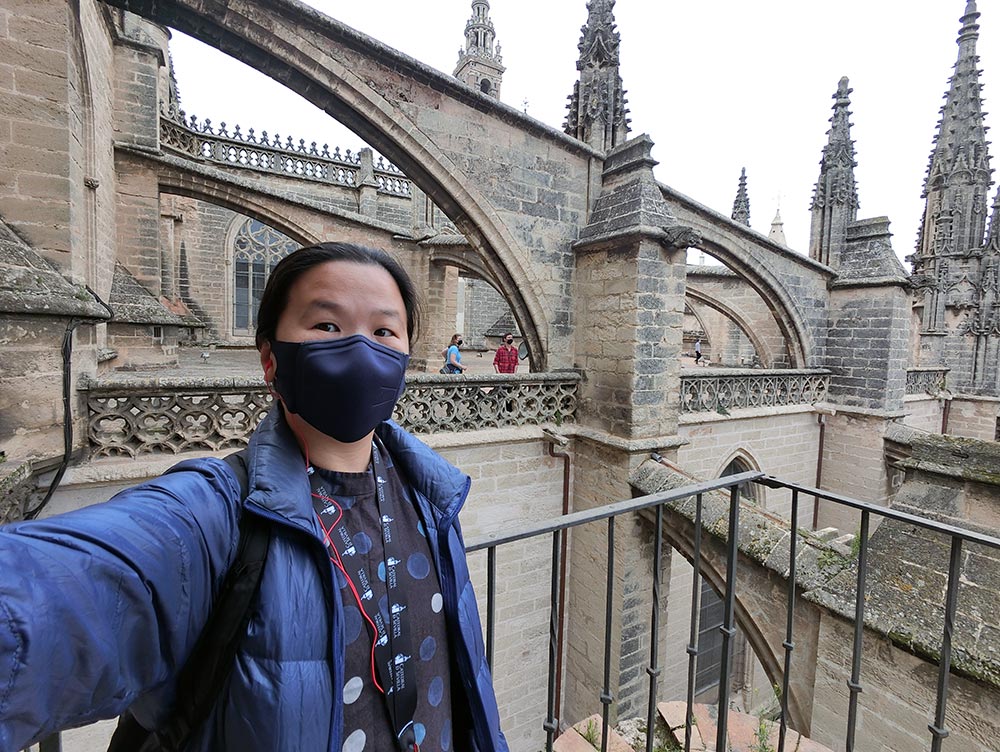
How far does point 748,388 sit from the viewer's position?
28.3ft

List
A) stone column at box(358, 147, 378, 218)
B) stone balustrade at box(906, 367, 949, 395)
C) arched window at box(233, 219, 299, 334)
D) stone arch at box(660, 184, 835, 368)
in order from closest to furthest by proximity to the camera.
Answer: stone arch at box(660, 184, 835, 368) → stone balustrade at box(906, 367, 949, 395) → arched window at box(233, 219, 299, 334) → stone column at box(358, 147, 378, 218)

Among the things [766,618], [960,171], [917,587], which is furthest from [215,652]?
[960,171]

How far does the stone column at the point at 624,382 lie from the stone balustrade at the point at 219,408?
3.01 ft

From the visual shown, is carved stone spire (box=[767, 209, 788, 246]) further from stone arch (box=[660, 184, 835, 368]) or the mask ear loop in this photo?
the mask ear loop

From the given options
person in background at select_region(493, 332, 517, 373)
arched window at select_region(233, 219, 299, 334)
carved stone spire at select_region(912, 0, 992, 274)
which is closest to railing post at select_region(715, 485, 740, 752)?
person in background at select_region(493, 332, 517, 373)

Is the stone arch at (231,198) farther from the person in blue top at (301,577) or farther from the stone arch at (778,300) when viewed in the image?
the person in blue top at (301,577)

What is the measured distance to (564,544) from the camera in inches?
269

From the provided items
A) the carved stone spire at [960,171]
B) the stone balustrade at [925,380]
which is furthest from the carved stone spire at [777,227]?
the stone balustrade at [925,380]

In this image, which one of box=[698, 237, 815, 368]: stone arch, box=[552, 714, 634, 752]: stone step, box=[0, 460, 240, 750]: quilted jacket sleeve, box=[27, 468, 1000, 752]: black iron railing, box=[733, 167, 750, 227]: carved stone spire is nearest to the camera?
box=[0, 460, 240, 750]: quilted jacket sleeve

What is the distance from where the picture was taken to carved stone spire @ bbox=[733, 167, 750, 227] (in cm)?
1825

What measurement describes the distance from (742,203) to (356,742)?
2091 centimetres

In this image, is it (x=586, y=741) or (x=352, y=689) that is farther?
(x=586, y=741)

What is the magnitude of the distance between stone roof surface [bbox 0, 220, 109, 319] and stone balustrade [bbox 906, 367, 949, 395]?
15615 millimetres

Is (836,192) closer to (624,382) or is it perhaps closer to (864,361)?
(864,361)
